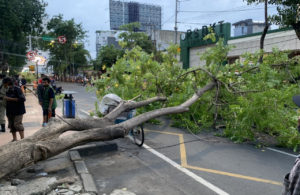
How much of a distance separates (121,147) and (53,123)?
7.03 feet

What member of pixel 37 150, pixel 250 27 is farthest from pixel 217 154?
pixel 250 27

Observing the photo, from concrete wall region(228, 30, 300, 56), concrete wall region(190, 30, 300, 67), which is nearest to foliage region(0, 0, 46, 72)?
concrete wall region(190, 30, 300, 67)

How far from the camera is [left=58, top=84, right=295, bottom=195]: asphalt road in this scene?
434 centimetres

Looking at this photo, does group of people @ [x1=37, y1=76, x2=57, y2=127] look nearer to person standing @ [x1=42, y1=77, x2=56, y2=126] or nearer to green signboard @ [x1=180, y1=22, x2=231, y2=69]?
person standing @ [x1=42, y1=77, x2=56, y2=126]

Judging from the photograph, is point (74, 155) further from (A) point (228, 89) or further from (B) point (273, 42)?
(B) point (273, 42)

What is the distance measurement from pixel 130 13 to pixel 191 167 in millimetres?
66614

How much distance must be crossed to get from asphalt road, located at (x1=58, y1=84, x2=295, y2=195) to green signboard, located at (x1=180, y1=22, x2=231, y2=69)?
18.5 meters

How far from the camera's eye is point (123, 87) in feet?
30.6

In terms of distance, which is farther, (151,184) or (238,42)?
(238,42)

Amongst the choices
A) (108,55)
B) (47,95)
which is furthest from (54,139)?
(108,55)

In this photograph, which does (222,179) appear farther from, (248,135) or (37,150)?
(37,150)

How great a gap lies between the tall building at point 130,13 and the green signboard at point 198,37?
117ft

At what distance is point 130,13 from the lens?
67.3 meters

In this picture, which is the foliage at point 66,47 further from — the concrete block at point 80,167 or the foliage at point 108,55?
the concrete block at point 80,167
